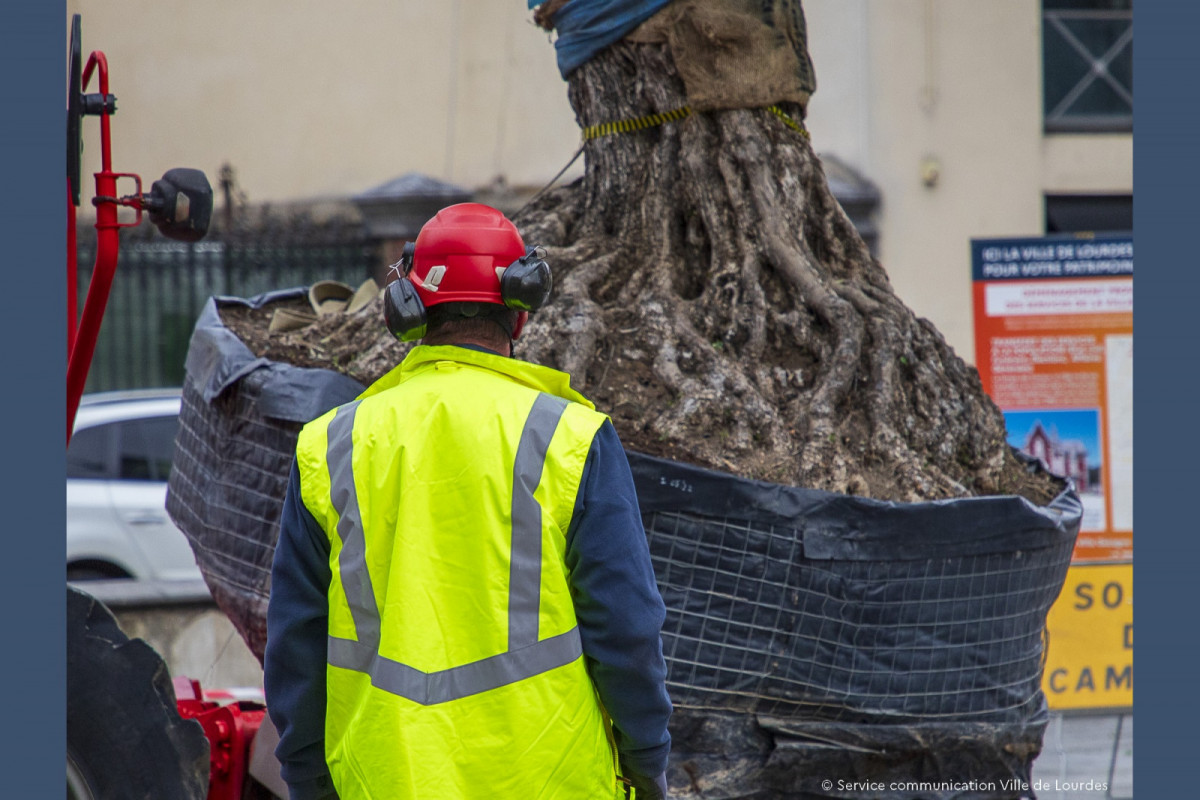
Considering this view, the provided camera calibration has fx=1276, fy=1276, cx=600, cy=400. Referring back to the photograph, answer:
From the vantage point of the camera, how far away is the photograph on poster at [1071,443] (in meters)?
6.64

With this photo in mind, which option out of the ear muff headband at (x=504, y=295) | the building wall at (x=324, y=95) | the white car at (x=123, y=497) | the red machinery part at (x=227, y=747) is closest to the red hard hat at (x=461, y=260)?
the ear muff headband at (x=504, y=295)

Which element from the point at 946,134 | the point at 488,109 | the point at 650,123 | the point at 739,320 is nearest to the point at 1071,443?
the point at 739,320

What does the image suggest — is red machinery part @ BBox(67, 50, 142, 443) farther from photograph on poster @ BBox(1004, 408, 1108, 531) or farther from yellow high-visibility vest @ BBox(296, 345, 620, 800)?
photograph on poster @ BBox(1004, 408, 1108, 531)

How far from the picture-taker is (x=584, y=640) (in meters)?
2.25

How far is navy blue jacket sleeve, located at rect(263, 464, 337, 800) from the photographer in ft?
7.52

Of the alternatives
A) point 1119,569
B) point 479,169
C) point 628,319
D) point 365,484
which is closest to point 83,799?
point 365,484

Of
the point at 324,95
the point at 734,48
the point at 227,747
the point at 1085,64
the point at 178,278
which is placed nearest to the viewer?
the point at 227,747

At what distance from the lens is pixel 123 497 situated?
8.15m

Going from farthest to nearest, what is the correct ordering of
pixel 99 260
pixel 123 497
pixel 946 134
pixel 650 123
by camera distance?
pixel 946 134 → pixel 123 497 → pixel 650 123 → pixel 99 260

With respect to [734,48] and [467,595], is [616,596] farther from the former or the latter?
[734,48]

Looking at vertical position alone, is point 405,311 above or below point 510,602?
above

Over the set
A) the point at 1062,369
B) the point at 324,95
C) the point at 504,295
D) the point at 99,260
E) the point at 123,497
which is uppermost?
the point at 324,95

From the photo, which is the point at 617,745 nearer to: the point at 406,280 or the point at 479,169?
the point at 406,280

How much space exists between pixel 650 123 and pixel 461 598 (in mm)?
2200
